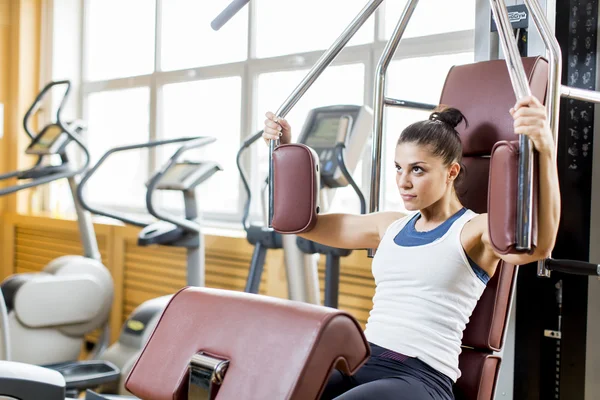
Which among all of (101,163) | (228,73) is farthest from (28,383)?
(228,73)

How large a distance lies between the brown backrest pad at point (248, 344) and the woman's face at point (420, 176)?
527 mm

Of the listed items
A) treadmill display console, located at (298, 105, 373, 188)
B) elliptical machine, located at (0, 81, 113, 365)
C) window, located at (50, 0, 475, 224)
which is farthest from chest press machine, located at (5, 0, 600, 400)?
elliptical machine, located at (0, 81, 113, 365)

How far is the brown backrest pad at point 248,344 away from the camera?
4.25ft

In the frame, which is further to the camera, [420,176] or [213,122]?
[213,122]

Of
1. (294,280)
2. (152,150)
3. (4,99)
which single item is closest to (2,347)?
(294,280)

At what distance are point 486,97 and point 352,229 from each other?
1.79 feet

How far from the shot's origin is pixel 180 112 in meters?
5.01

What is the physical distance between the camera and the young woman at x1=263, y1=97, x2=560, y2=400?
5.55 feet

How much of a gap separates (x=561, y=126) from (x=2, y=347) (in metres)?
2.78

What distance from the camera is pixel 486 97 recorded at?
196 centimetres

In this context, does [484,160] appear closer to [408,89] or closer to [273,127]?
[273,127]

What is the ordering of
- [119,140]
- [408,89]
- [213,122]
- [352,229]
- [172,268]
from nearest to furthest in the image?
[352,229] < [408,89] < [172,268] < [213,122] < [119,140]

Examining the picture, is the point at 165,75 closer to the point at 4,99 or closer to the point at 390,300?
the point at 4,99

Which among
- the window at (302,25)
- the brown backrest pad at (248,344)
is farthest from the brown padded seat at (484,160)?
the window at (302,25)
